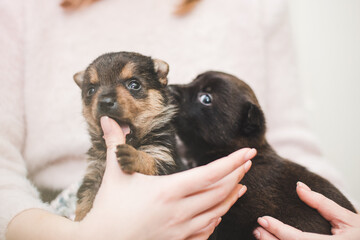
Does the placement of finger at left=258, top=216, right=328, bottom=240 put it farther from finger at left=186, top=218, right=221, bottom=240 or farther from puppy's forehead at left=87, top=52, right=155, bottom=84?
puppy's forehead at left=87, top=52, right=155, bottom=84

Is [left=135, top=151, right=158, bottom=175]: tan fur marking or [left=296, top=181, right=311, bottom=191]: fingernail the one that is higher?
[left=135, top=151, right=158, bottom=175]: tan fur marking

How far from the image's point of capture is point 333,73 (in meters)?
2.39

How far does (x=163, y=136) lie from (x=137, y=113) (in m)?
0.20

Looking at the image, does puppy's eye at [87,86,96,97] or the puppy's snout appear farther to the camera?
the puppy's snout

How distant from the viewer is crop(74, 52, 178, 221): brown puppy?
1.23m

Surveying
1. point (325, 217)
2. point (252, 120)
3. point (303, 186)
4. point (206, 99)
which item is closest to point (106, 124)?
point (206, 99)

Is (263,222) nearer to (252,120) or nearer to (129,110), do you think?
(252,120)

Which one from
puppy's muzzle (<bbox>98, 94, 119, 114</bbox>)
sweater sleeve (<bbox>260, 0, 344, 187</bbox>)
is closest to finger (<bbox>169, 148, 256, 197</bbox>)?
puppy's muzzle (<bbox>98, 94, 119, 114</bbox>)

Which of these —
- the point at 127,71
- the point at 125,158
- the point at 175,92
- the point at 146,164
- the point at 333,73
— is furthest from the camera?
the point at 333,73

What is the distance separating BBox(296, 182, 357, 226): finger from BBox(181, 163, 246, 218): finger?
1.59 ft

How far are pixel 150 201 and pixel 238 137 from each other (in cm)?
81

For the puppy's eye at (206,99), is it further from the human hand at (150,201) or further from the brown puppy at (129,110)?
the human hand at (150,201)

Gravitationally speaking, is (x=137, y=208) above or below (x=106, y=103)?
below

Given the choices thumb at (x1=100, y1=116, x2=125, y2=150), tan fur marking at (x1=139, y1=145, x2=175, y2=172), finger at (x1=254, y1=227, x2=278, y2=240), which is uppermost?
thumb at (x1=100, y1=116, x2=125, y2=150)
